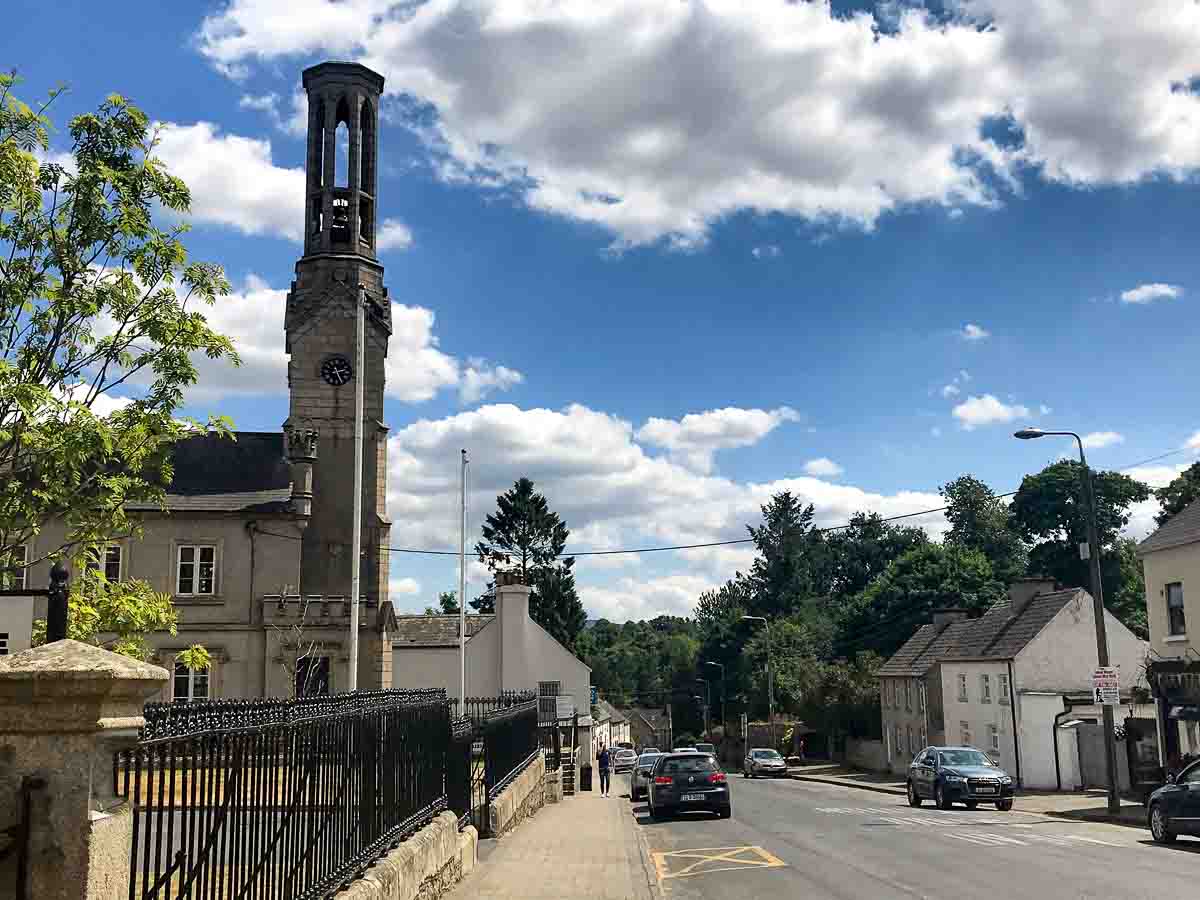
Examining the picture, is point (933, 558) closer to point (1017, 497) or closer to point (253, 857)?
point (1017, 497)

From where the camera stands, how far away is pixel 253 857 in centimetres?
636

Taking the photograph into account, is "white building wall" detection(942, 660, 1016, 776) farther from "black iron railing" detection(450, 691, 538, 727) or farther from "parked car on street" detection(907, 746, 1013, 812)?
"black iron railing" detection(450, 691, 538, 727)

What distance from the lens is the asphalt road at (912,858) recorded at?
1336cm

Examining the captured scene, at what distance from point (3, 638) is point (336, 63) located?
4274 cm

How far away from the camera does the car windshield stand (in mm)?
28406

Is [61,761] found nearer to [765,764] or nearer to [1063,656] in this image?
[1063,656]

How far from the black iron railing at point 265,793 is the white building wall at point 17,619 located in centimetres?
105

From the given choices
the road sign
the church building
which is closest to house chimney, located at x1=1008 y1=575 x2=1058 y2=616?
the road sign

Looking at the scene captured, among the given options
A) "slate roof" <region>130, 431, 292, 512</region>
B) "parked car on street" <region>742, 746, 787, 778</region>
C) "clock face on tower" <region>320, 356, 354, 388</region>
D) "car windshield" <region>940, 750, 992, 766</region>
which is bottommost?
"parked car on street" <region>742, 746, 787, 778</region>

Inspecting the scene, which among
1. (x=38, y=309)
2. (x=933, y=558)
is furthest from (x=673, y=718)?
(x=38, y=309)

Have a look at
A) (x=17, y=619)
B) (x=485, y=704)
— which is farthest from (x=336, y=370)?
(x=17, y=619)

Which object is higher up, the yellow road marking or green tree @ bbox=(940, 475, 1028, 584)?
green tree @ bbox=(940, 475, 1028, 584)

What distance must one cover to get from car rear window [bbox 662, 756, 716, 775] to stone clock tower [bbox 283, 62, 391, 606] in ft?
59.2

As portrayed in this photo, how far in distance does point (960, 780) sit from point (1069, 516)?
6630cm
